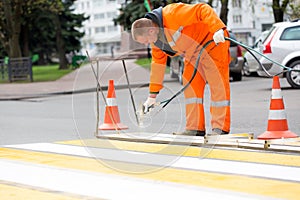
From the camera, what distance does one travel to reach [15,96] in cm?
2514

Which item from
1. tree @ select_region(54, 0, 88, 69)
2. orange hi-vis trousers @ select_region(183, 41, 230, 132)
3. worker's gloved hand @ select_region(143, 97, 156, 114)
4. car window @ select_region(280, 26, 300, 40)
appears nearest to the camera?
worker's gloved hand @ select_region(143, 97, 156, 114)

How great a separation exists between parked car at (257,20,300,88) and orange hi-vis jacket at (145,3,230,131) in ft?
33.2

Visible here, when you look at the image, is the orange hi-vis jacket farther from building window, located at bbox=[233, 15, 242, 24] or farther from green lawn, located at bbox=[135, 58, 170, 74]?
building window, located at bbox=[233, 15, 242, 24]

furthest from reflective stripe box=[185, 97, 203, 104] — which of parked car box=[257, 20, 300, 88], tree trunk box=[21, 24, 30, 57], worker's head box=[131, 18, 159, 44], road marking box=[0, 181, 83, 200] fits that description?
tree trunk box=[21, 24, 30, 57]

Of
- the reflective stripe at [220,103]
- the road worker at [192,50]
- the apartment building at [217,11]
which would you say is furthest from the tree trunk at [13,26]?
the reflective stripe at [220,103]

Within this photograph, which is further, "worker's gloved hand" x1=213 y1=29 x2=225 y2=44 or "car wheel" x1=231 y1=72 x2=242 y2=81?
"car wheel" x1=231 y1=72 x2=242 y2=81

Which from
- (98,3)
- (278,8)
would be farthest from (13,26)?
(98,3)

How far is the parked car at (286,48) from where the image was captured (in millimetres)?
18297

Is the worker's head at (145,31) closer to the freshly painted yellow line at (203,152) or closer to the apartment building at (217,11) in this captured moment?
the apartment building at (217,11)

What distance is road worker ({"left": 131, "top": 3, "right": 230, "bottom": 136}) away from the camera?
25.2ft

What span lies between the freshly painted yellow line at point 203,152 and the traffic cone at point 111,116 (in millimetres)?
820

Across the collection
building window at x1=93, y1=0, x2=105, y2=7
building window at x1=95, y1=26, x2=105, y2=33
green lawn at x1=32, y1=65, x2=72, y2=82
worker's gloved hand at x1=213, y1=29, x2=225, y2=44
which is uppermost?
worker's gloved hand at x1=213, y1=29, x2=225, y2=44

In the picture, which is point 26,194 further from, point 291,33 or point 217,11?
point 217,11

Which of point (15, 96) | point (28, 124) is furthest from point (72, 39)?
point (28, 124)
